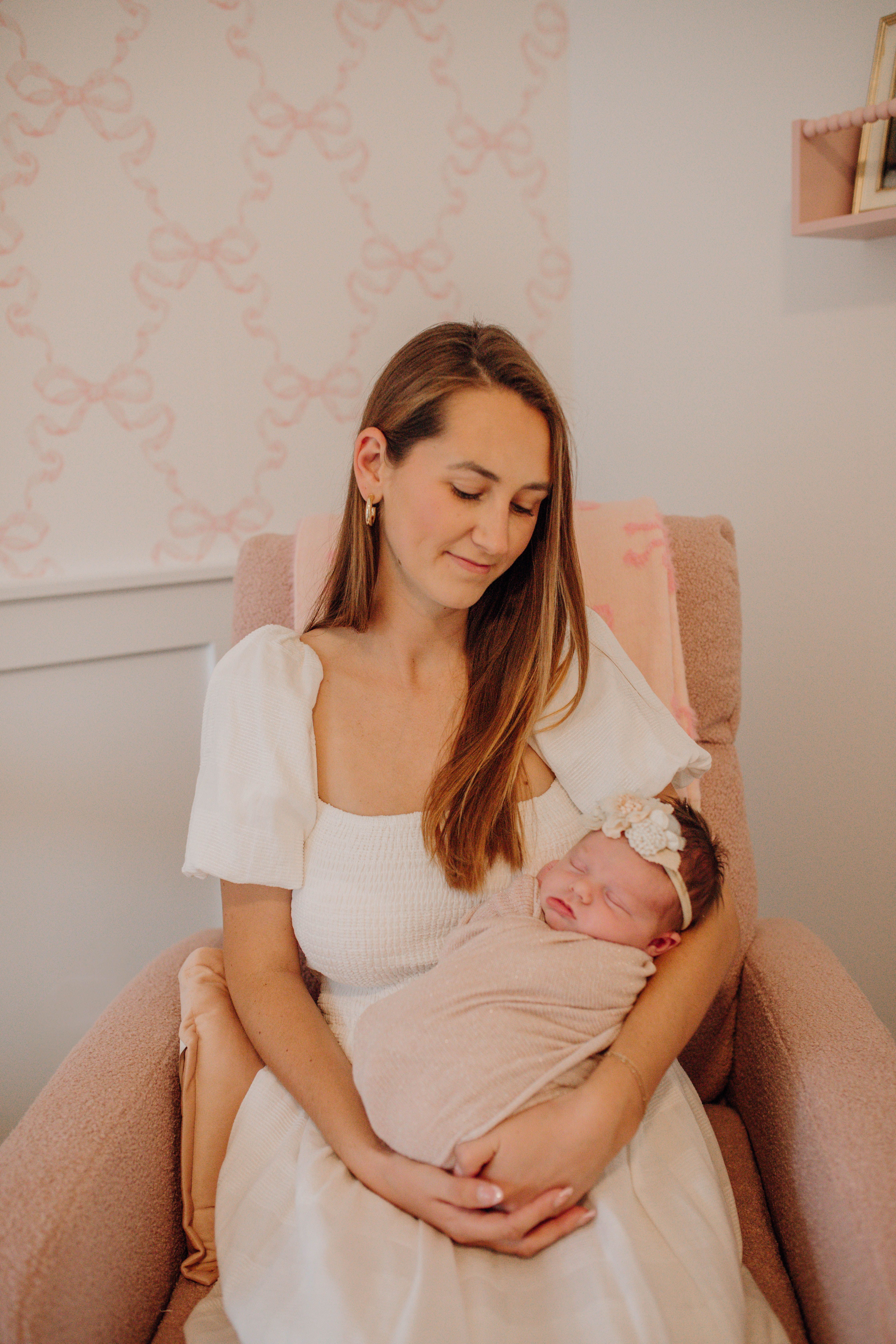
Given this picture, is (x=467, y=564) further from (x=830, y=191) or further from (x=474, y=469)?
(x=830, y=191)

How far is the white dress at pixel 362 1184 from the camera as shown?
2.77 ft

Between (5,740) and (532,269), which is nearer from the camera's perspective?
(5,740)

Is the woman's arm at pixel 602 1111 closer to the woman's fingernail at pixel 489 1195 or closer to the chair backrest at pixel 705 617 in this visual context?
the woman's fingernail at pixel 489 1195

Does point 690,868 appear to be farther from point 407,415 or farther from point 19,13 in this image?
point 19,13

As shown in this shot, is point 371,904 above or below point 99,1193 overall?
above

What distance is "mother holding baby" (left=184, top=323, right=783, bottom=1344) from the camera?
88cm

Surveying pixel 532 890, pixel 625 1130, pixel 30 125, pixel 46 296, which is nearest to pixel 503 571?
pixel 532 890

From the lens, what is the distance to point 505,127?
200 cm

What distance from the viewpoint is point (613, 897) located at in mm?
1055

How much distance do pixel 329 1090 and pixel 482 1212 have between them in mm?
218

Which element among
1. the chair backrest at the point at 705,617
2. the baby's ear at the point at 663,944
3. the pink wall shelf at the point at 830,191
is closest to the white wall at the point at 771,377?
the pink wall shelf at the point at 830,191

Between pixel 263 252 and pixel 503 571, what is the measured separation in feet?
3.02

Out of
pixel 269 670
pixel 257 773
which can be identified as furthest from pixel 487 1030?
pixel 269 670

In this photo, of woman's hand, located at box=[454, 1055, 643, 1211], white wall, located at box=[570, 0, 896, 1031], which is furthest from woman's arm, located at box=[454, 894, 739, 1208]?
white wall, located at box=[570, 0, 896, 1031]
